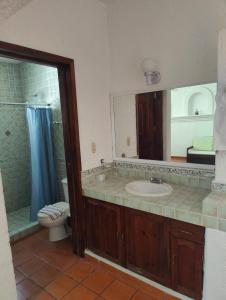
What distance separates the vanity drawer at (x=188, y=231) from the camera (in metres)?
1.47

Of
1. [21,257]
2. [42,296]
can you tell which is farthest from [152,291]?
[21,257]

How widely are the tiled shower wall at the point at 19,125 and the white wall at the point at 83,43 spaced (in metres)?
0.98

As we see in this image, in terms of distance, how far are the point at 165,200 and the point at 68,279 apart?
1.20 metres

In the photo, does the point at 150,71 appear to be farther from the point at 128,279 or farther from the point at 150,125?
the point at 128,279

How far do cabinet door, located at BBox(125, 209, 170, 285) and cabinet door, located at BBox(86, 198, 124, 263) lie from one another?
0.10 meters

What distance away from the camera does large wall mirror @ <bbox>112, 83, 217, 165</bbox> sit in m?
1.87

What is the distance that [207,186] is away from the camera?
1879 millimetres

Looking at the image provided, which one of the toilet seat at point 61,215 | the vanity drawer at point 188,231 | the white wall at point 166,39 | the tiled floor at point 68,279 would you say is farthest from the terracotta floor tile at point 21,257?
the white wall at point 166,39

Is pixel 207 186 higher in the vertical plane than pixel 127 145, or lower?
lower

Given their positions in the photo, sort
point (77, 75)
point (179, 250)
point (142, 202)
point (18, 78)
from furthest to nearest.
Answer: point (18, 78) < point (77, 75) < point (142, 202) < point (179, 250)

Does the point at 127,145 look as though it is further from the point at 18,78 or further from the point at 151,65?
the point at 18,78

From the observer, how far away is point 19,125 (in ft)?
11.0

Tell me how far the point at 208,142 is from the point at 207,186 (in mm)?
397

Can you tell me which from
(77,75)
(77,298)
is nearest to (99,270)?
(77,298)
